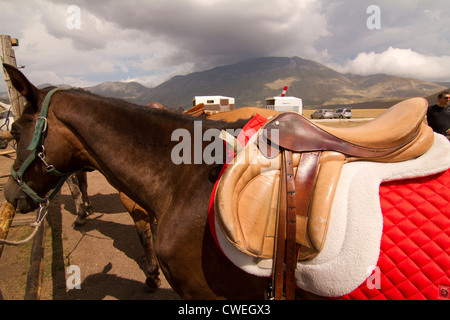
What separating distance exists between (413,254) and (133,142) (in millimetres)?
1904

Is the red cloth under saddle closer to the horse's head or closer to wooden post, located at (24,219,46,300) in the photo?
the horse's head

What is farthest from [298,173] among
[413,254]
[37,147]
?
[37,147]

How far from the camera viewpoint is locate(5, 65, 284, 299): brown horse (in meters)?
1.41

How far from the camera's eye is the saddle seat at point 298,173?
1120mm

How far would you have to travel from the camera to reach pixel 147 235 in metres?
3.08

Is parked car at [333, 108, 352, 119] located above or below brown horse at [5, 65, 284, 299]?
above

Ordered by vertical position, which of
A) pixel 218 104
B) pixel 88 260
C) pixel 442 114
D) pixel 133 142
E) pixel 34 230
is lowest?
pixel 88 260

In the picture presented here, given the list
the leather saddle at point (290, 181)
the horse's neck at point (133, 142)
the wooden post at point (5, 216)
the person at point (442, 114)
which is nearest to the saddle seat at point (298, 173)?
the leather saddle at point (290, 181)

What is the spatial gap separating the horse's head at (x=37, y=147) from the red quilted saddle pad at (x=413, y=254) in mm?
2233

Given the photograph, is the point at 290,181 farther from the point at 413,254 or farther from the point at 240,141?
the point at 413,254

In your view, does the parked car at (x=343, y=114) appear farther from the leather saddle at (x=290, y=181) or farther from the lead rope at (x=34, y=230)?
the lead rope at (x=34, y=230)

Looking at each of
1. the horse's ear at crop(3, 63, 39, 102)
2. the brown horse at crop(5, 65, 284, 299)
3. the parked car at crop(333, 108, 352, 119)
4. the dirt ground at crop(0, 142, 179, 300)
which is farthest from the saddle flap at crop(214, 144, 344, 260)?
the parked car at crop(333, 108, 352, 119)

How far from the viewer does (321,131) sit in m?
1.27

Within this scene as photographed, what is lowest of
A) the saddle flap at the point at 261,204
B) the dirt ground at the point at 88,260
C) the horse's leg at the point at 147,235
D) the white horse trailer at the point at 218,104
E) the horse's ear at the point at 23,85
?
the dirt ground at the point at 88,260
